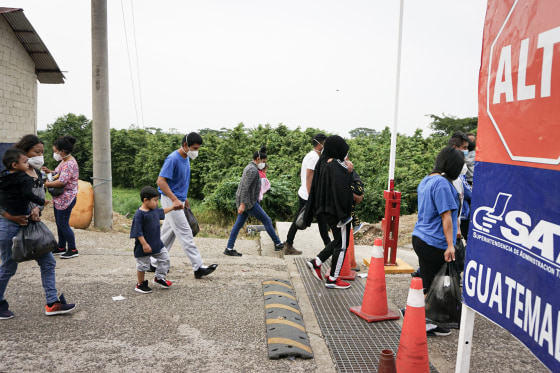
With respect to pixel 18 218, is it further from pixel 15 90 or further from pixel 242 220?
pixel 15 90

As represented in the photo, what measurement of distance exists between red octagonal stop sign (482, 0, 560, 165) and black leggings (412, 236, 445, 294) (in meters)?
1.97

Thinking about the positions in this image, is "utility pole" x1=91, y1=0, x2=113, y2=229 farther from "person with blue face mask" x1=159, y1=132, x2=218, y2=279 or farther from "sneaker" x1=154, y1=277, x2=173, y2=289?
"sneaker" x1=154, y1=277, x2=173, y2=289

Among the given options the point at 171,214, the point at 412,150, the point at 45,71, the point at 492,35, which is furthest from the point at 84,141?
the point at 492,35

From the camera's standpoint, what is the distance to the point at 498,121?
236 centimetres

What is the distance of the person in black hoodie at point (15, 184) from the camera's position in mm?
3986

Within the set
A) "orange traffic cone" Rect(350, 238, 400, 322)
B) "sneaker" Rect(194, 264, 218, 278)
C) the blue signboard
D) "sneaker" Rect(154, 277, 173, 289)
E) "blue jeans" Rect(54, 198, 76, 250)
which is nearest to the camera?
the blue signboard

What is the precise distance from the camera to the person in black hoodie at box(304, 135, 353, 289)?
17.0 ft

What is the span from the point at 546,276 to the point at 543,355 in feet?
1.22

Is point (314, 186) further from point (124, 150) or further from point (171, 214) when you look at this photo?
point (124, 150)

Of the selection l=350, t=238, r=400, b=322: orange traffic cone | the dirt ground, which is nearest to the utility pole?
the dirt ground

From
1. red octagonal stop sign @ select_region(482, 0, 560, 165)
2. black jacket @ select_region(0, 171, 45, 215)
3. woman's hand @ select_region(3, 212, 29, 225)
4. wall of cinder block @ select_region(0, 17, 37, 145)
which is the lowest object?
woman's hand @ select_region(3, 212, 29, 225)

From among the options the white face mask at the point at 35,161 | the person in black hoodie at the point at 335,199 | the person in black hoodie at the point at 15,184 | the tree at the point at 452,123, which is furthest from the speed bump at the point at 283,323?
the tree at the point at 452,123

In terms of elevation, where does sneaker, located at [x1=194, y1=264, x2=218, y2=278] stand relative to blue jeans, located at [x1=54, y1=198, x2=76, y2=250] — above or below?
below

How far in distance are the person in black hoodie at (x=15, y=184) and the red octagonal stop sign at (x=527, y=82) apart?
13.1 ft
